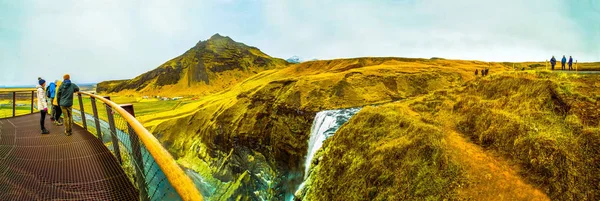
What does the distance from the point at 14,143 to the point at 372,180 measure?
→ 7957 mm

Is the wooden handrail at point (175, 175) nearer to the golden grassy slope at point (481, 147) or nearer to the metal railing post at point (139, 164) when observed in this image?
the metal railing post at point (139, 164)

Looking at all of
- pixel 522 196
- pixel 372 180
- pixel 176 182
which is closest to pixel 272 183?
pixel 372 180

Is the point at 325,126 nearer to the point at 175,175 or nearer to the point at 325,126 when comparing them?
the point at 325,126

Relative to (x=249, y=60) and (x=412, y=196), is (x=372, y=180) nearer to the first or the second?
(x=412, y=196)

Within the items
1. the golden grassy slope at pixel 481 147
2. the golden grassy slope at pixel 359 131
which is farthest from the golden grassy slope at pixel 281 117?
the golden grassy slope at pixel 481 147

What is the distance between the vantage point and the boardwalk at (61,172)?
3.41 metres

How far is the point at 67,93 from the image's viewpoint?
7.42 metres

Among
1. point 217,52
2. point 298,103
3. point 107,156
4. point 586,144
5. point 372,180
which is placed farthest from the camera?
point 217,52

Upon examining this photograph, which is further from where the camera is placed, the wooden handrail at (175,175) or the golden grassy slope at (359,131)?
the golden grassy slope at (359,131)

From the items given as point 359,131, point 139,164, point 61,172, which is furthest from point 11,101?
point 359,131

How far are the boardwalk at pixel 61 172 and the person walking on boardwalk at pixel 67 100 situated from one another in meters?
0.80

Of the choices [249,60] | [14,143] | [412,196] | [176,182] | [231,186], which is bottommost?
[231,186]

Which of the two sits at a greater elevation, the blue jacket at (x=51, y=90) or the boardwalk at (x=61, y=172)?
the blue jacket at (x=51, y=90)

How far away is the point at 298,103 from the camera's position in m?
18.2
